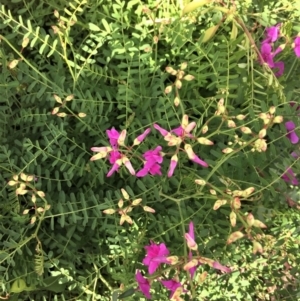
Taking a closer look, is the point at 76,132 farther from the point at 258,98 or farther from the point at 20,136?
the point at 258,98

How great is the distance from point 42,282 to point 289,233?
0.51m

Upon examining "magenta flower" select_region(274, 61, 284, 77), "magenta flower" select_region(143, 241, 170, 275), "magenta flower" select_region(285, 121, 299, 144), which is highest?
"magenta flower" select_region(274, 61, 284, 77)

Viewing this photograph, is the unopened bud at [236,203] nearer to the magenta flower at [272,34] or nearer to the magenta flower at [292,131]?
the magenta flower at [292,131]

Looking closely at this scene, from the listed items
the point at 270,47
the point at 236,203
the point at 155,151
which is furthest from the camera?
the point at 270,47

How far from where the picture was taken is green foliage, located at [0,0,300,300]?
857 mm

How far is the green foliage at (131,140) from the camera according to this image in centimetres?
86

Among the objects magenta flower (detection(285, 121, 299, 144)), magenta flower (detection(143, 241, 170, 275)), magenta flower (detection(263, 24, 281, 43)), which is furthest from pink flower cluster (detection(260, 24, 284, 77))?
magenta flower (detection(143, 241, 170, 275))

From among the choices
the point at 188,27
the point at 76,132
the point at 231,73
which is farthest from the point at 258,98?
the point at 76,132

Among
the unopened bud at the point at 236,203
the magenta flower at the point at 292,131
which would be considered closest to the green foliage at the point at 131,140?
the magenta flower at the point at 292,131

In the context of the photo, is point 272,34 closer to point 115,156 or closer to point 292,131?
point 292,131

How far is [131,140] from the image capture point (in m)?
0.93

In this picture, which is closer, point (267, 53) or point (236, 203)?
point (236, 203)

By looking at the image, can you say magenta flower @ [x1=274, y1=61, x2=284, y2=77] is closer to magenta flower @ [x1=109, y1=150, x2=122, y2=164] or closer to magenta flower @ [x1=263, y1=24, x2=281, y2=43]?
magenta flower @ [x1=263, y1=24, x2=281, y2=43]

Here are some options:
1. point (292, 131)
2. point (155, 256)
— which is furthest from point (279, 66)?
point (155, 256)
